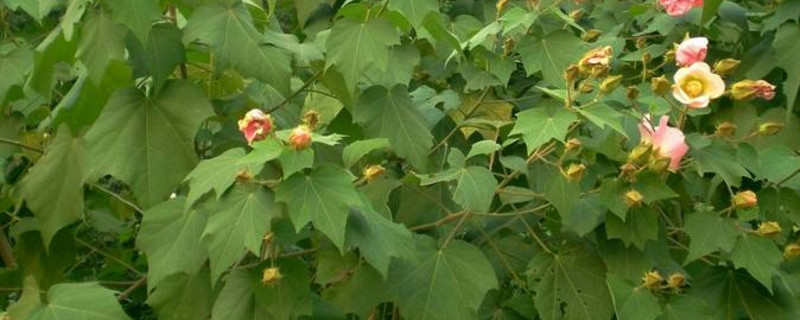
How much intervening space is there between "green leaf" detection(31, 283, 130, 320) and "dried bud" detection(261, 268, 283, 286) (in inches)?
9.9

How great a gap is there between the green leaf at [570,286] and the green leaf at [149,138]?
2.15 feet

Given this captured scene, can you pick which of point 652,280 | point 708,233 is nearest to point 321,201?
point 652,280

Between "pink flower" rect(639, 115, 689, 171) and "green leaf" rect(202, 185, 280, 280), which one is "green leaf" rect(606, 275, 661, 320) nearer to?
"pink flower" rect(639, 115, 689, 171)

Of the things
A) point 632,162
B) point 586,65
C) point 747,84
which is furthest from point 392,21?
point 747,84

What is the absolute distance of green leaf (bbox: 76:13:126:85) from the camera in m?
1.67

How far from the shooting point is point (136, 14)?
1.64 meters

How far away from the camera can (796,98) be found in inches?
92.2

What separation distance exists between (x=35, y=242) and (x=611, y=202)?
1145mm

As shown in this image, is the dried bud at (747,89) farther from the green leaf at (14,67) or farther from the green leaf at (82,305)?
the green leaf at (14,67)

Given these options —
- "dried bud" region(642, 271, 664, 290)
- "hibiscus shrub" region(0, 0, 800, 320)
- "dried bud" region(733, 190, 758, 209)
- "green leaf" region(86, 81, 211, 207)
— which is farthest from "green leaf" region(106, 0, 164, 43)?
"dried bud" region(733, 190, 758, 209)

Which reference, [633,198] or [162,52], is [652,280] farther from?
[162,52]

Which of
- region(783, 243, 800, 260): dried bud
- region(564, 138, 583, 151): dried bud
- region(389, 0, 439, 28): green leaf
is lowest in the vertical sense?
region(783, 243, 800, 260): dried bud

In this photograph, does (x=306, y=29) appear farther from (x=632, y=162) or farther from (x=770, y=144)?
(x=770, y=144)

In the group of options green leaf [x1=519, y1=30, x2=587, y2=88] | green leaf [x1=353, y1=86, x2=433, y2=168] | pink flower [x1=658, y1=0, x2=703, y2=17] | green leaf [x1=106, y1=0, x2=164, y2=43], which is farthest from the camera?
pink flower [x1=658, y1=0, x2=703, y2=17]
